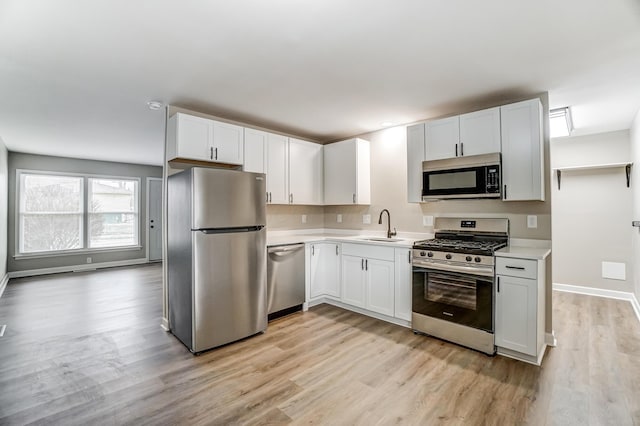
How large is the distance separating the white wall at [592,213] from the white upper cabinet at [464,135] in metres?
2.59

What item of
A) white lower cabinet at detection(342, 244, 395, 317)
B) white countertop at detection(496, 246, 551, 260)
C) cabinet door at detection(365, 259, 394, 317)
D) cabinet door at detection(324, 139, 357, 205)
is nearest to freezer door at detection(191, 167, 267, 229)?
white lower cabinet at detection(342, 244, 395, 317)

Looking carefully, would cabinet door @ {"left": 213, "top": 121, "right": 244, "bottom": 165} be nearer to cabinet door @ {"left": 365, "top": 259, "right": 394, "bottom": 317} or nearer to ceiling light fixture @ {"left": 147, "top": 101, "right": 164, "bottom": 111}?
ceiling light fixture @ {"left": 147, "top": 101, "right": 164, "bottom": 111}

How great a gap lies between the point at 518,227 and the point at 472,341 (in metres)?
1.26

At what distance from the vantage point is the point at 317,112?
363 centimetres

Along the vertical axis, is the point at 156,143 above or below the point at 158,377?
above

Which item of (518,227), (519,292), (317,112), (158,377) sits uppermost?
(317,112)

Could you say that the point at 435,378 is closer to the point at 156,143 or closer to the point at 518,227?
the point at 518,227

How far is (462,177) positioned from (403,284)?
1289 mm

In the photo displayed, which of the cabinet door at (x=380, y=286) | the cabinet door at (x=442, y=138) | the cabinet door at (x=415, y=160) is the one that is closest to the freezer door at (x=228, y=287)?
the cabinet door at (x=380, y=286)

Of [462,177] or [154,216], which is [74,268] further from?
[462,177]

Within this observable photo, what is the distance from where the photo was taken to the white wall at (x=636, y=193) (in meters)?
3.62

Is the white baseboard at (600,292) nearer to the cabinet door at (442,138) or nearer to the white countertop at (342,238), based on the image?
the white countertop at (342,238)

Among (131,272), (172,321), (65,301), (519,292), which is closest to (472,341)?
(519,292)

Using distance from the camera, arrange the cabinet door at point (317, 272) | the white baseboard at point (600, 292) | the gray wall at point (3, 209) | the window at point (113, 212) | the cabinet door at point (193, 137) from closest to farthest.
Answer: the cabinet door at point (193, 137) < the cabinet door at point (317, 272) < the white baseboard at point (600, 292) < the gray wall at point (3, 209) < the window at point (113, 212)
